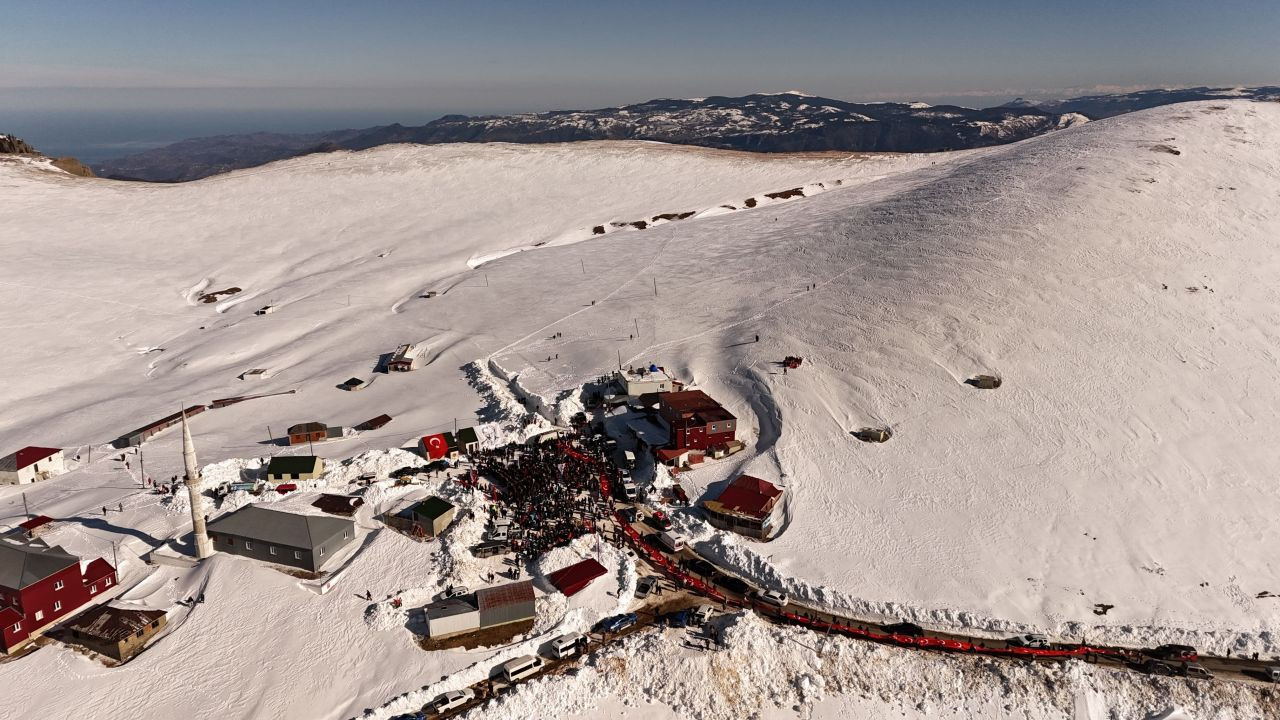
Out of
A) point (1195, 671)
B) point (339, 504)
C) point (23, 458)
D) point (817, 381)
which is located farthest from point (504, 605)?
point (23, 458)

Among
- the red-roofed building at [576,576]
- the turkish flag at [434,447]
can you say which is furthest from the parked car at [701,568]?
the turkish flag at [434,447]

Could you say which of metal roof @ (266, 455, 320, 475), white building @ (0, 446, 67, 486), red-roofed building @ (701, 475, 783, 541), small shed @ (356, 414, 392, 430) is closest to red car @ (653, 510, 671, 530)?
red-roofed building @ (701, 475, 783, 541)

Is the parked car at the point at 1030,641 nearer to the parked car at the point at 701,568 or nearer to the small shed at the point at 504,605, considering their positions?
the parked car at the point at 701,568

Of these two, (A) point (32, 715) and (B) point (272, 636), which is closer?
(A) point (32, 715)

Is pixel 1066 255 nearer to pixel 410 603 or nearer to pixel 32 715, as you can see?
pixel 410 603

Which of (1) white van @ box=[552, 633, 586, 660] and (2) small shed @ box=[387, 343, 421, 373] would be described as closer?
(1) white van @ box=[552, 633, 586, 660]

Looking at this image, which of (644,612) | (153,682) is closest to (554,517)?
(644,612)

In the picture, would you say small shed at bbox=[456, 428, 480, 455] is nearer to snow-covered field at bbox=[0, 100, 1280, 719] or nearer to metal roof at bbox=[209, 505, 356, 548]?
snow-covered field at bbox=[0, 100, 1280, 719]
